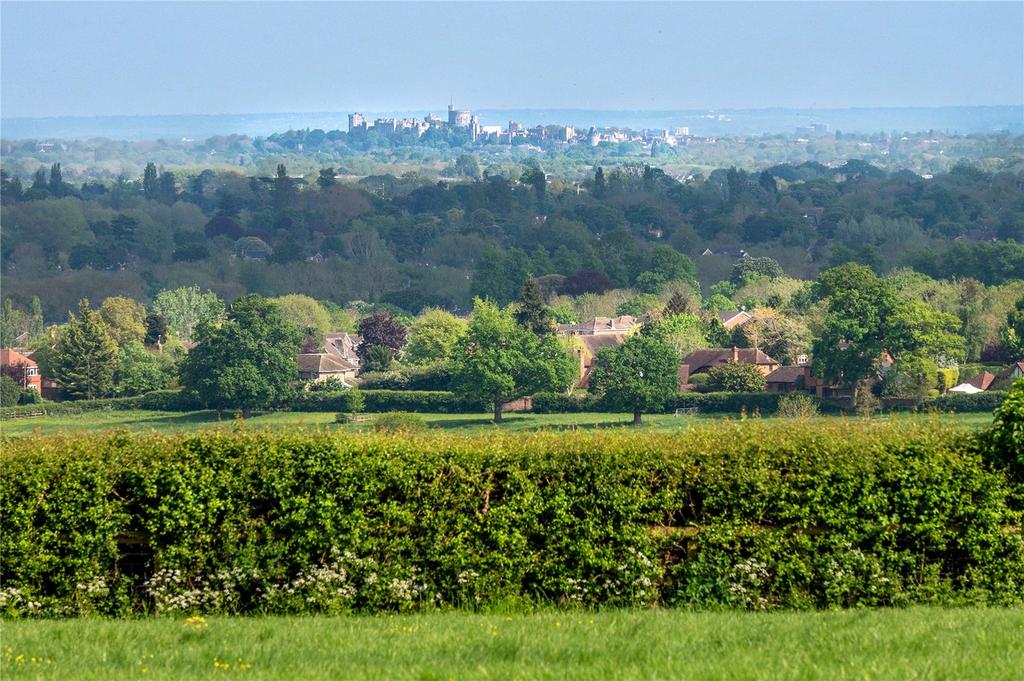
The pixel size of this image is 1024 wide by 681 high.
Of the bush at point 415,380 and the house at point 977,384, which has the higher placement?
the house at point 977,384

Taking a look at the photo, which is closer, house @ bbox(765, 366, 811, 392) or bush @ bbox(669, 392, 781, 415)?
bush @ bbox(669, 392, 781, 415)

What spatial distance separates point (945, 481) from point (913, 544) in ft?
1.74

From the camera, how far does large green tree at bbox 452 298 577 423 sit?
168ft

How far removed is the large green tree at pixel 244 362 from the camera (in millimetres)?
52375

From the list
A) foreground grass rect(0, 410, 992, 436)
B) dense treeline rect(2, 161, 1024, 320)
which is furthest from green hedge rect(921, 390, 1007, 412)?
dense treeline rect(2, 161, 1024, 320)

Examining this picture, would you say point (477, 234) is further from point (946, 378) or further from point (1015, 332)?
point (946, 378)

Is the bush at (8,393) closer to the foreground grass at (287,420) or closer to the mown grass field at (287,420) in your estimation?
the mown grass field at (287,420)

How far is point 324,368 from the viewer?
203ft

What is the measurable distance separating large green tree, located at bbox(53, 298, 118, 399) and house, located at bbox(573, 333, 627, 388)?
17848 mm

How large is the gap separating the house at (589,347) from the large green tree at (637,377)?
8.61 feet

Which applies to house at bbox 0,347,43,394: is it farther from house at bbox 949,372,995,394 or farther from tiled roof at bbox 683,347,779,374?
house at bbox 949,372,995,394

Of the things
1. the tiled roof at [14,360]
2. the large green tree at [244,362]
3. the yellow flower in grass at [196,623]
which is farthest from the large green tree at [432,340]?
the yellow flower in grass at [196,623]

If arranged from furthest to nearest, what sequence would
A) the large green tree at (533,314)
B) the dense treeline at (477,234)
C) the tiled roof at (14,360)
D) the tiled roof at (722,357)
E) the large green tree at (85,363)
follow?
the dense treeline at (477,234) → the large green tree at (533,314) → the tiled roof at (14,360) → the large green tree at (85,363) → the tiled roof at (722,357)

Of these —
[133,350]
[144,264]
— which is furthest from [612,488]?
[144,264]
